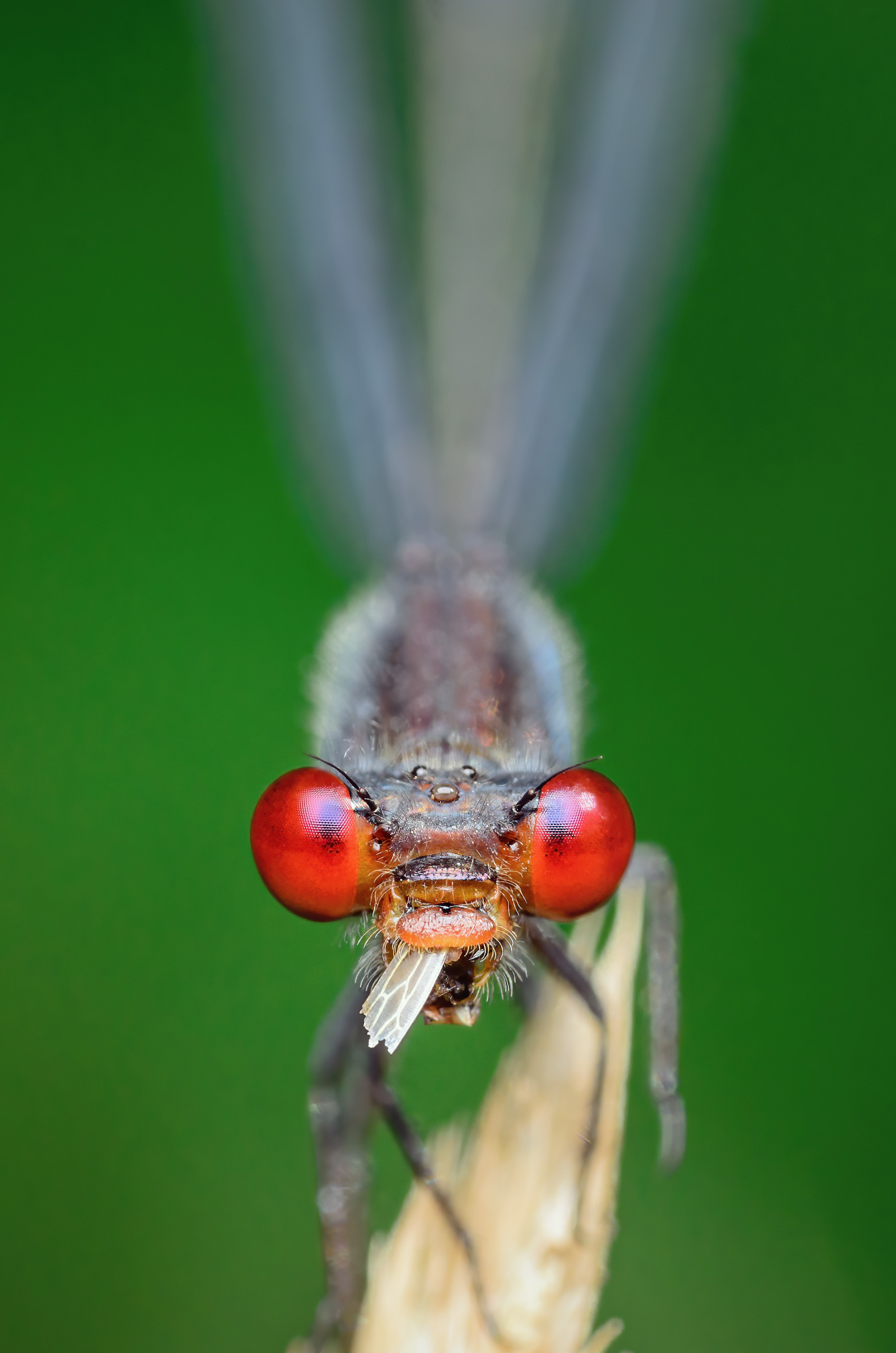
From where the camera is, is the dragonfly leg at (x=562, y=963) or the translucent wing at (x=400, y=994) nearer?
the translucent wing at (x=400, y=994)

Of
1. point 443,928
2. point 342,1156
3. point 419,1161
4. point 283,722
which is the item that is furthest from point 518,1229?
point 283,722

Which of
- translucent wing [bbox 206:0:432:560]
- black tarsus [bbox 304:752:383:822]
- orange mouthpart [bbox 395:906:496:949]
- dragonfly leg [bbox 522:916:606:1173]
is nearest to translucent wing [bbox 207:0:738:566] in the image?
translucent wing [bbox 206:0:432:560]

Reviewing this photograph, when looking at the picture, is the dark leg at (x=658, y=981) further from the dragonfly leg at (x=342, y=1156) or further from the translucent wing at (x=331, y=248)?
the translucent wing at (x=331, y=248)

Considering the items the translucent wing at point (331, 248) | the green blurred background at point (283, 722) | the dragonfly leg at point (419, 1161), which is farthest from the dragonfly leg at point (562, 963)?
the translucent wing at point (331, 248)

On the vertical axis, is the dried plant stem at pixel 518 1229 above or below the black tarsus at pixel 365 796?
below

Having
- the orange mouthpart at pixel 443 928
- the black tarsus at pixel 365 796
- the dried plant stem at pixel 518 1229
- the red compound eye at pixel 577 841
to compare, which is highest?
the black tarsus at pixel 365 796

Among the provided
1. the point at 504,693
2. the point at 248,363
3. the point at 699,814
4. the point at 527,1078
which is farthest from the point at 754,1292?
the point at 248,363

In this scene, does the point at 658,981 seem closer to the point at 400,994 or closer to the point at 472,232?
the point at 400,994
